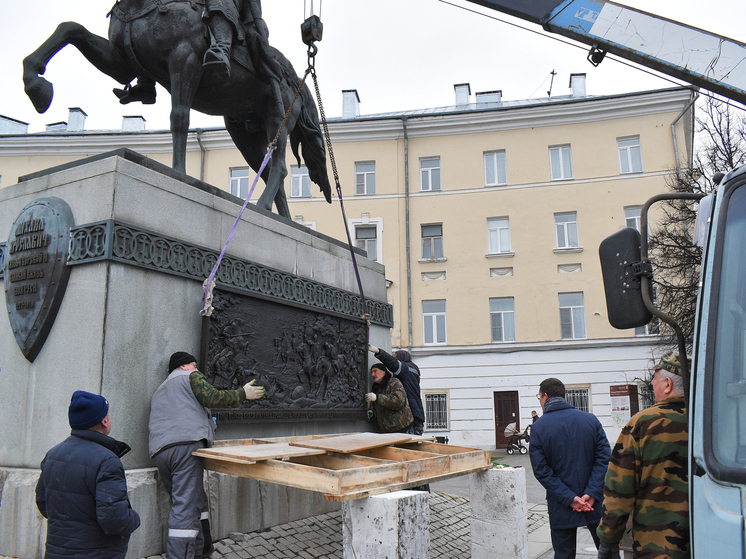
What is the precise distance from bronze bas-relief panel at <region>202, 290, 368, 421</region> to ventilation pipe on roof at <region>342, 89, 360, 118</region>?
25509 millimetres

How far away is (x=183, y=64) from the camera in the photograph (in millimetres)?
5719

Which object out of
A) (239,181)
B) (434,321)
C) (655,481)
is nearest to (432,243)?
(434,321)

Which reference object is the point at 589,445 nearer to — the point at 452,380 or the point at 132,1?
the point at 132,1

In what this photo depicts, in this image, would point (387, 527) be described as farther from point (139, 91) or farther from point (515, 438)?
point (515, 438)

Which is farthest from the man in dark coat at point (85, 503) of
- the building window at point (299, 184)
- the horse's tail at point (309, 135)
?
the building window at point (299, 184)

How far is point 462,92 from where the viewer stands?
104 feet

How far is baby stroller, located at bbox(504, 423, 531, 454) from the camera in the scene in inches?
933

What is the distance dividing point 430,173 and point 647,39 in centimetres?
2264

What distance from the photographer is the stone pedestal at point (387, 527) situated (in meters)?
3.30

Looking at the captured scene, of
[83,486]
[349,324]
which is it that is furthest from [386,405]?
[83,486]

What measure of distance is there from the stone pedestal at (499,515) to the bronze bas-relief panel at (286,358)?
202 cm

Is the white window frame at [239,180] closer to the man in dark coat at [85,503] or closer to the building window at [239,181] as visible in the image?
the building window at [239,181]

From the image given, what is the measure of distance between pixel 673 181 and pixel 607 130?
4.61 meters

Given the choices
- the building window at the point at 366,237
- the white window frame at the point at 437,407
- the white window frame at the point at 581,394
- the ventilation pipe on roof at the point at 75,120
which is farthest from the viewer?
the ventilation pipe on roof at the point at 75,120
